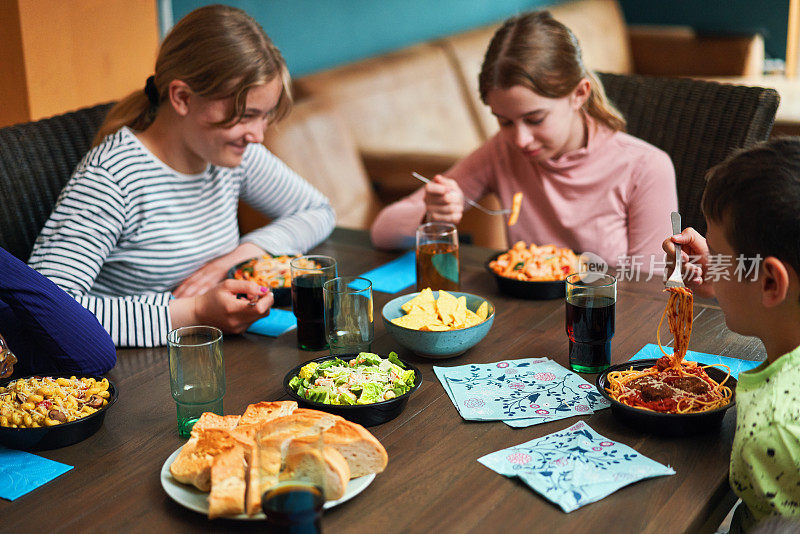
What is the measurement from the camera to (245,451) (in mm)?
1021

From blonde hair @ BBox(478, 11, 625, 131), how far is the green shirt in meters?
1.07

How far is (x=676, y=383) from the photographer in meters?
1.21

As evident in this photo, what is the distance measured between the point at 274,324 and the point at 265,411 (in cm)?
48

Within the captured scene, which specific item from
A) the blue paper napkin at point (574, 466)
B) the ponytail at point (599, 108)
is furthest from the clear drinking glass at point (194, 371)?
the ponytail at point (599, 108)

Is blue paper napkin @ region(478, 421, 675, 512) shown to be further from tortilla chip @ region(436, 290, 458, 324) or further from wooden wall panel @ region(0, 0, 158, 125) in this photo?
wooden wall panel @ region(0, 0, 158, 125)

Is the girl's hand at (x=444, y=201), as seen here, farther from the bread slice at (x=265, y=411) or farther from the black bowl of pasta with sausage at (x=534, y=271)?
the bread slice at (x=265, y=411)

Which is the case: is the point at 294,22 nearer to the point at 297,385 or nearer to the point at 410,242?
the point at 410,242

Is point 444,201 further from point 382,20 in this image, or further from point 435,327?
point 382,20

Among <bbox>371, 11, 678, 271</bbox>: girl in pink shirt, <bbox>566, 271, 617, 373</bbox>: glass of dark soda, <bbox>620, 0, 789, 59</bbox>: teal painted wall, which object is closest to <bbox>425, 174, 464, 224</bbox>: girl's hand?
<bbox>371, 11, 678, 271</bbox>: girl in pink shirt

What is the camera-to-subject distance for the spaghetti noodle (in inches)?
45.7

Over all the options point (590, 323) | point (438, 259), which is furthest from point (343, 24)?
point (590, 323)

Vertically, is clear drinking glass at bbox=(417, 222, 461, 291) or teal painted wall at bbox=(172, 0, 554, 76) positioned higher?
Answer: teal painted wall at bbox=(172, 0, 554, 76)

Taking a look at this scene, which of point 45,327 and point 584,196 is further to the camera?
point 584,196

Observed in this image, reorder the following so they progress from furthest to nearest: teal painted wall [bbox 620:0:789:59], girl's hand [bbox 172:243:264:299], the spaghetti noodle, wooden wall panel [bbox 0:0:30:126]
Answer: teal painted wall [bbox 620:0:789:59] → wooden wall panel [bbox 0:0:30:126] → girl's hand [bbox 172:243:264:299] → the spaghetti noodle
